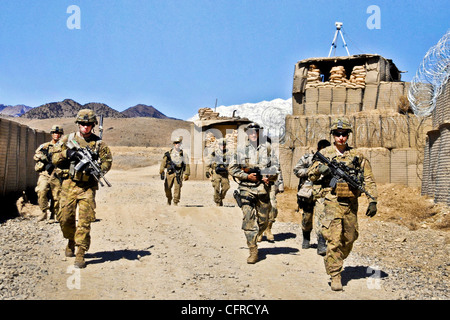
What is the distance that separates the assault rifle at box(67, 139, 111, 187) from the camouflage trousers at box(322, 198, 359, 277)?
2.61 metres

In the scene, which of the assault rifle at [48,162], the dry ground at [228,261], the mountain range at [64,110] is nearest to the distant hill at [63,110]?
the mountain range at [64,110]

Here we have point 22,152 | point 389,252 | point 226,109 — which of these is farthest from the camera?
point 226,109

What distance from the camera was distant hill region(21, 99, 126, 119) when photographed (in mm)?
96562

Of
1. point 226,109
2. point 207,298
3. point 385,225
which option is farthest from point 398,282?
point 226,109

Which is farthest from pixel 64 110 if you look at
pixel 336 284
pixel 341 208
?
pixel 336 284

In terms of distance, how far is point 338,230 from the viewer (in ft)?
16.8

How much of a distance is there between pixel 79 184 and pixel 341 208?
10.1 feet

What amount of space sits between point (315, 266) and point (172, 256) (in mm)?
1895

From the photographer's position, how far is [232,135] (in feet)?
84.0

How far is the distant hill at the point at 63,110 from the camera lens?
317 ft

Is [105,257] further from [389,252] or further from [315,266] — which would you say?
[389,252]

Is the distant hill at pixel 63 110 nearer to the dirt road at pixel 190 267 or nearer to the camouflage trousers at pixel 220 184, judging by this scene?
the camouflage trousers at pixel 220 184

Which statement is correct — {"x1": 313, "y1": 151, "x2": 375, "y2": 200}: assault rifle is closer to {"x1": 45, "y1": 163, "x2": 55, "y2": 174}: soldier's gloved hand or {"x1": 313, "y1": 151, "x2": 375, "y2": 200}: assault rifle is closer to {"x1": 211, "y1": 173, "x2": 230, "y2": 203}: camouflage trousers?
{"x1": 45, "y1": 163, "x2": 55, "y2": 174}: soldier's gloved hand

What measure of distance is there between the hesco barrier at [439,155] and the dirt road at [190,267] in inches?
130
